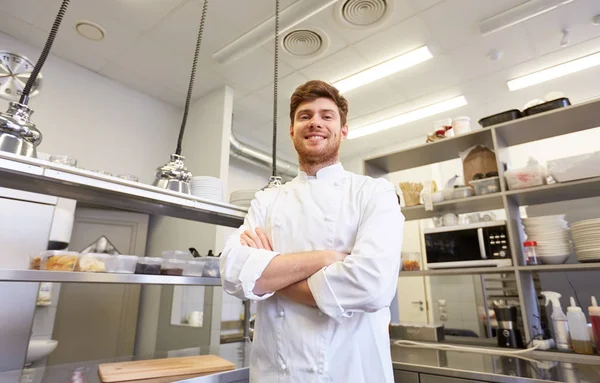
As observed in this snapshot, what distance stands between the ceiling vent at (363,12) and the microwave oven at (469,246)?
1.74 metres

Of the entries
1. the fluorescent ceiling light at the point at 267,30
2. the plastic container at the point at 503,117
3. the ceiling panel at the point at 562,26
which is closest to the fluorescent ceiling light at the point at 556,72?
the ceiling panel at the point at 562,26

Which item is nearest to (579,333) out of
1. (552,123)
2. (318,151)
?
(552,123)

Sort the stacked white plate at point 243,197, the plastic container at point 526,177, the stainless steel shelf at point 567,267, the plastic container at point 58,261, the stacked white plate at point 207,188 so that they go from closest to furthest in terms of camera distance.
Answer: the plastic container at point 58,261
the stacked white plate at point 207,188
the stainless steel shelf at point 567,267
the stacked white plate at point 243,197
the plastic container at point 526,177

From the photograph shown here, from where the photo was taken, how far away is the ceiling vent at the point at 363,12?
2.76 metres

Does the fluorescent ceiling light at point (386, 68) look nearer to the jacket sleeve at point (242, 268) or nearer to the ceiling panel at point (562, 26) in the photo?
the ceiling panel at point (562, 26)

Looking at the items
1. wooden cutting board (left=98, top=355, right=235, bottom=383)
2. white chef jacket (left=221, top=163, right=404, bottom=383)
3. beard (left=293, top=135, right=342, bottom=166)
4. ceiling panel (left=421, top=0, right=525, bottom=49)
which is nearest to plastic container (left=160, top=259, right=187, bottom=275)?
wooden cutting board (left=98, top=355, right=235, bottom=383)

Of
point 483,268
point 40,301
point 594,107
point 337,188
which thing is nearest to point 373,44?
point 594,107

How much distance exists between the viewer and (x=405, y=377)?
1708 mm

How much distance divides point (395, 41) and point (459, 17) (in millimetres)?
531

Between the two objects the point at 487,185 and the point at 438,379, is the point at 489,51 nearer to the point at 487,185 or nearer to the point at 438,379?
the point at 487,185

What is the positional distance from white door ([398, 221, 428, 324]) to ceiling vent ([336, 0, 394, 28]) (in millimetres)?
2798

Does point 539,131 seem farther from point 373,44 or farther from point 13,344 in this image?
point 13,344

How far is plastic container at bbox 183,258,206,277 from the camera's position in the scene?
1625 millimetres

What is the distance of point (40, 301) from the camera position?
2.81 meters
